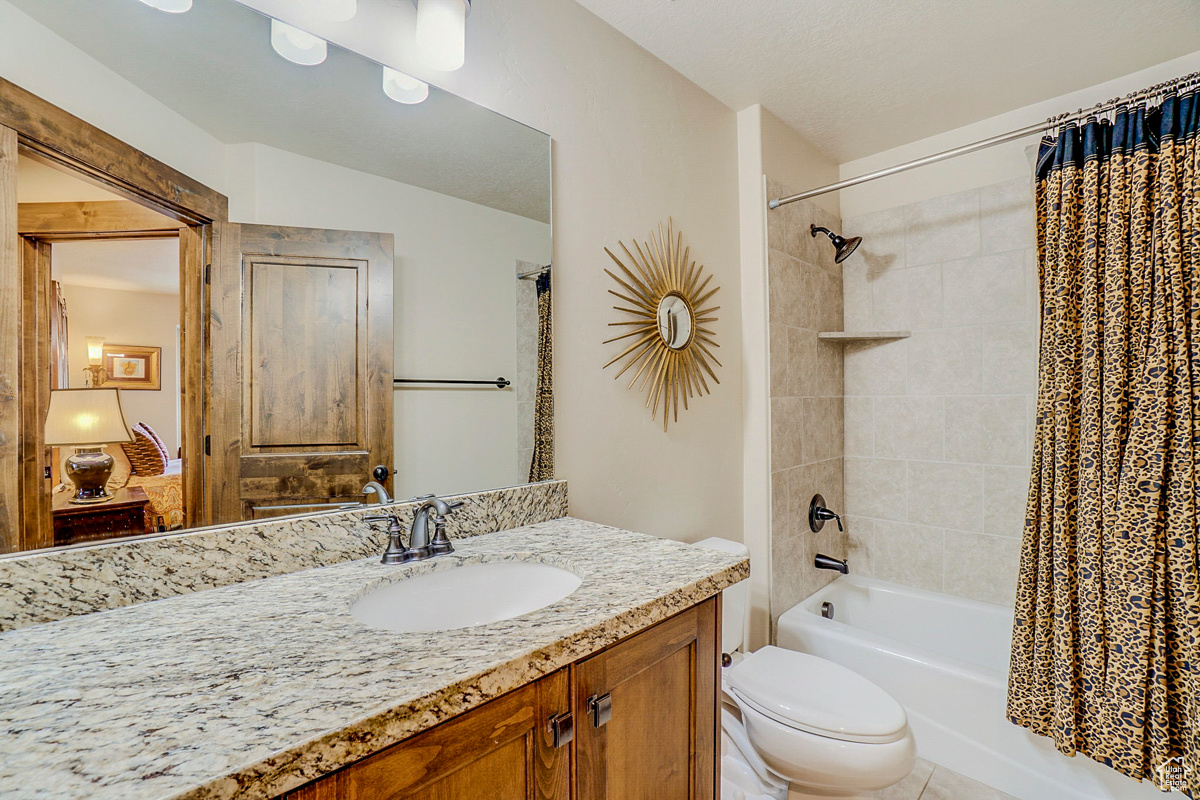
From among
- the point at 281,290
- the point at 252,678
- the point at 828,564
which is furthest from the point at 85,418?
the point at 828,564

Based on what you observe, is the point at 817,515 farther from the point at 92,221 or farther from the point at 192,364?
the point at 92,221

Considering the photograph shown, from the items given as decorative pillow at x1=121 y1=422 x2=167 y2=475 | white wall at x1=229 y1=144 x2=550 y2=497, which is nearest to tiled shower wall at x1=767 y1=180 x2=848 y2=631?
white wall at x1=229 y1=144 x2=550 y2=497

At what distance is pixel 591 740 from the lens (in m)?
0.74

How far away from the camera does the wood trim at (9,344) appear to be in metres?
0.71

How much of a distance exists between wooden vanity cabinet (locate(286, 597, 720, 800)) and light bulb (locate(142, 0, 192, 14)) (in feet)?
3.85

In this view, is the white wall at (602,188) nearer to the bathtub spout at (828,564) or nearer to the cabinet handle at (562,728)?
the bathtub spout at (828,564)

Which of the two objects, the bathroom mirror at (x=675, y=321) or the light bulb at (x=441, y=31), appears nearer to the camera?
the light bulb at (x=441, y=31)

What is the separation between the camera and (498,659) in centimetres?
62

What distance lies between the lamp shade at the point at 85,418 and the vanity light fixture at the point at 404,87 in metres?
0.80

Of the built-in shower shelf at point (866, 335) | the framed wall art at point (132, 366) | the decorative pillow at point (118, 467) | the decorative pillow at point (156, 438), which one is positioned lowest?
the decorative pillow at point (118, 467)

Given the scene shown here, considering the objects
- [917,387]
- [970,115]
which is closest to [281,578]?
[917,387]

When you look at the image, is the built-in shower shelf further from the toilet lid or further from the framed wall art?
the framed wall art

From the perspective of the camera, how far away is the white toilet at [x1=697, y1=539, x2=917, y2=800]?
1.26 meters

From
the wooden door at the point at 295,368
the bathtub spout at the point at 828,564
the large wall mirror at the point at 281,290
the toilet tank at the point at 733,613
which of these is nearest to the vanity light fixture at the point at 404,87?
the large wall mirror at the point at 281,290
